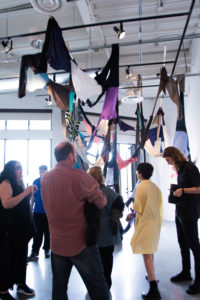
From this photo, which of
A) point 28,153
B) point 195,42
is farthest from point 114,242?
point 28,153

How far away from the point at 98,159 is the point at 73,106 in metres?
0.87

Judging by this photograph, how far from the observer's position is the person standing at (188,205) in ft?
7.73

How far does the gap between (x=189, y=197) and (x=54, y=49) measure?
2.16 metres

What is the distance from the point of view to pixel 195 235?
237 cm

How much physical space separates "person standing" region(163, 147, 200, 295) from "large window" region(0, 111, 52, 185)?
5.24 metres

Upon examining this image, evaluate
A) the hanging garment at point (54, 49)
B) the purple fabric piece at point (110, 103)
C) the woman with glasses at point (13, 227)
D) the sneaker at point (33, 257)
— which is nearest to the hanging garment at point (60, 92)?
the hanging garment at point (54, 49)

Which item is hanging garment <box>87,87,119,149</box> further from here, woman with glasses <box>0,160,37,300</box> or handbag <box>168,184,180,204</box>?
woman with glasses <box>0,160,37,300</box>

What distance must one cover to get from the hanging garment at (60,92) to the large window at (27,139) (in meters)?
4.03

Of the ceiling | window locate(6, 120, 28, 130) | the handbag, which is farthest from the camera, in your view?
window locate(6, 120, 28, 130)

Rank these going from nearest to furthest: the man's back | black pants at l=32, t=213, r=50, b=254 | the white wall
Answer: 1. the man's back
2. black pants at l=32, t=213, r=50, b=254
3. the white wall

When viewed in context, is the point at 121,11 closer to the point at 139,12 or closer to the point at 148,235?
the point at 139,12

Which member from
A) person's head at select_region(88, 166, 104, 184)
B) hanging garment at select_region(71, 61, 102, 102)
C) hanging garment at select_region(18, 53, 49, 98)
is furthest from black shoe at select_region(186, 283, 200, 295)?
hanging garment at select_region(18, 53, 49, 98)

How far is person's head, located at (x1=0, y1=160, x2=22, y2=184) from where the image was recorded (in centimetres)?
226

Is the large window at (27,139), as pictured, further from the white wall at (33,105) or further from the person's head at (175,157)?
the person's head at (175,157)
